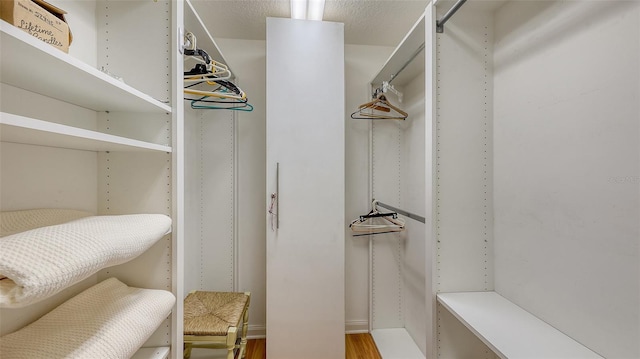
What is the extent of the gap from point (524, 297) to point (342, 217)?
1034mm

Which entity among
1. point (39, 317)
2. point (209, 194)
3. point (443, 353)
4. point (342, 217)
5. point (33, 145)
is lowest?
point (443, 353)

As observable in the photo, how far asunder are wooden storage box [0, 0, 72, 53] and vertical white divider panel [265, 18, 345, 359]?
3.58 ft

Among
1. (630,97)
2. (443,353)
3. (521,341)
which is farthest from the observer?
(443,353)

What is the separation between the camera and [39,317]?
74cm

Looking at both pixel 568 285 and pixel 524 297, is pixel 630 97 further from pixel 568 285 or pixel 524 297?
pixel 524 297

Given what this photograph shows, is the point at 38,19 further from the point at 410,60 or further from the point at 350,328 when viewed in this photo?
the point at 350,328

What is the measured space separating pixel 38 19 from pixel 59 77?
5.4 inches

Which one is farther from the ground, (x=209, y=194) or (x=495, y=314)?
(x=209, y=194)

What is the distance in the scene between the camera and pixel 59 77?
0.64 meters

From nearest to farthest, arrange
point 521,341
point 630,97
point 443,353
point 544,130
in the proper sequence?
1. point 630,97
2. point 521,341
3. point 544,130
4. point 443,353

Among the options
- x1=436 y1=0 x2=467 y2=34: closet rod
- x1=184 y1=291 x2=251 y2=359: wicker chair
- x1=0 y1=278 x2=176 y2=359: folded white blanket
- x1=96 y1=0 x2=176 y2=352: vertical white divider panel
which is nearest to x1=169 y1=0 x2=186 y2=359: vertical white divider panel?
x1=96 y1=0 x2=176 y2=352: vertical white divider panel

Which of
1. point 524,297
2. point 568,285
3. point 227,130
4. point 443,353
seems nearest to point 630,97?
point 568,285

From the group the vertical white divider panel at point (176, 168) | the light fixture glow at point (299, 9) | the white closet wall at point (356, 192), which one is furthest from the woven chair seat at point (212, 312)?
the light fixture glow at point (299, 9)

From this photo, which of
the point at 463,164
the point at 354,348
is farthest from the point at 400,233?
the point at 463,164
